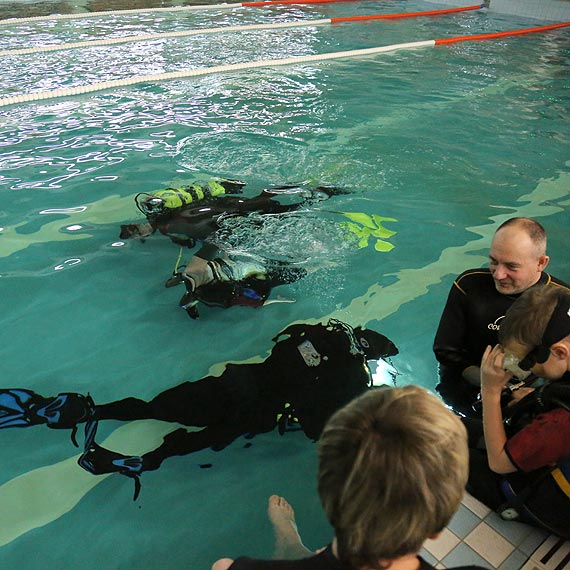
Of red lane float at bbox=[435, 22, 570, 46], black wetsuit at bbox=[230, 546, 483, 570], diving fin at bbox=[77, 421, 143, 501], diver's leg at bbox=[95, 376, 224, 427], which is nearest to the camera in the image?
black wetsuit at bbox=[230, 546, 483, 570]

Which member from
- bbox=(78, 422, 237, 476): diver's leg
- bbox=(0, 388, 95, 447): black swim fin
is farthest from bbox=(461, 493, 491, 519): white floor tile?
bbox=(0, 388, 95, 447): black swim fin

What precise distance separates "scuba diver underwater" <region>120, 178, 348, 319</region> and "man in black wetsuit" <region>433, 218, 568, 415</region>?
1.43 meters

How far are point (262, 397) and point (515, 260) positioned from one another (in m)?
1.35

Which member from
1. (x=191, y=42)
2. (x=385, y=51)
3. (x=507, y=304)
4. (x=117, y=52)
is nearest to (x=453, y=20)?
(x=385, y=51)

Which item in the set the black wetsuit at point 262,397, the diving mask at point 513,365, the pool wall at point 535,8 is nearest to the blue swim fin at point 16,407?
the black wetsuit at point 262,397

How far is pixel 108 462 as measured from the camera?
2496mm

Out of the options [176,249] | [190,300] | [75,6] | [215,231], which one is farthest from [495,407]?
[75,6]

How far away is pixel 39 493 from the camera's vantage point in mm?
2412

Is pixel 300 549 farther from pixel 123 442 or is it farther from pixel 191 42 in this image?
pixel 191 42

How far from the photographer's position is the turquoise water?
2357 millimetres

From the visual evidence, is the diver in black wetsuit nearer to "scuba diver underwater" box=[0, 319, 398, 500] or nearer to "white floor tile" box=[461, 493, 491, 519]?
"scuba diver underwater" box=[0, 319, 398, 500]

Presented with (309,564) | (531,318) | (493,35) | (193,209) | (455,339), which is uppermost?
(531,318)

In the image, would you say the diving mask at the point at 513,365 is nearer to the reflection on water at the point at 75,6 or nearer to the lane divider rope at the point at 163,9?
the lane divider rope at the point at 163,9

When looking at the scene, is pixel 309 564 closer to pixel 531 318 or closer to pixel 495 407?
pixel 495 407
